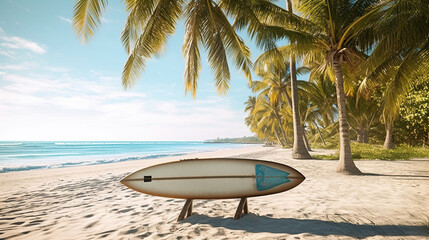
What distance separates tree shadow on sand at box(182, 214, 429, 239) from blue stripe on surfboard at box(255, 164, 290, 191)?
0.45m

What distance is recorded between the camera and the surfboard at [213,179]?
3.08m

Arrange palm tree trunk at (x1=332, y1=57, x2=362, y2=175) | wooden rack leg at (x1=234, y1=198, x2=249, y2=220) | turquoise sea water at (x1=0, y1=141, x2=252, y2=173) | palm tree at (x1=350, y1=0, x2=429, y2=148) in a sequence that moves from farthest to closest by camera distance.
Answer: turquoise sea water at (x1=0, y1=141, x2=252, y2=173) < palm tree trunk at (x1=332, y1=57, x2=362, y2=175) < palm tree at (x1=350, y1=0, x2=429, y2=148) < wooden rack leg at (x1=234, y1=198, x2=249, y2=220)

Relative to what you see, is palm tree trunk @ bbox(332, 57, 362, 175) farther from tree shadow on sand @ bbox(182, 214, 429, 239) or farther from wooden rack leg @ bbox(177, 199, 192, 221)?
wooden rack leg @ bbox(177, 199, 192, 221)

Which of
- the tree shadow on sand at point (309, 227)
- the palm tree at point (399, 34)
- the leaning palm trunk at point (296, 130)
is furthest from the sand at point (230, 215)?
the leaning palm trunk at point (296, 130)

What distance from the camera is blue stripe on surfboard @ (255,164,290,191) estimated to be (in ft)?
10.2

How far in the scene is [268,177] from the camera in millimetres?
3141

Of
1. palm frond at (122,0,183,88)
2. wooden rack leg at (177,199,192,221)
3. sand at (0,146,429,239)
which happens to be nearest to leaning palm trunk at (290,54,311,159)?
sand at (0,146,429,239)

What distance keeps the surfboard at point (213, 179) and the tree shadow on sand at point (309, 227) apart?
1.10 feet

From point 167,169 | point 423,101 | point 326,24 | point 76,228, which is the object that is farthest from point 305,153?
point 76,228

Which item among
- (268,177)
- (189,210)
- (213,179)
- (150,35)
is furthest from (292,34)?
(189,210)

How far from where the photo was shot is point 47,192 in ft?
16.7

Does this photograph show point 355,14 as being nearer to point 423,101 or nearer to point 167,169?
point 423,101

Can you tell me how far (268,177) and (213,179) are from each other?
2.74 feet

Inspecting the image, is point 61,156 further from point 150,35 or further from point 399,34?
point 399,34
